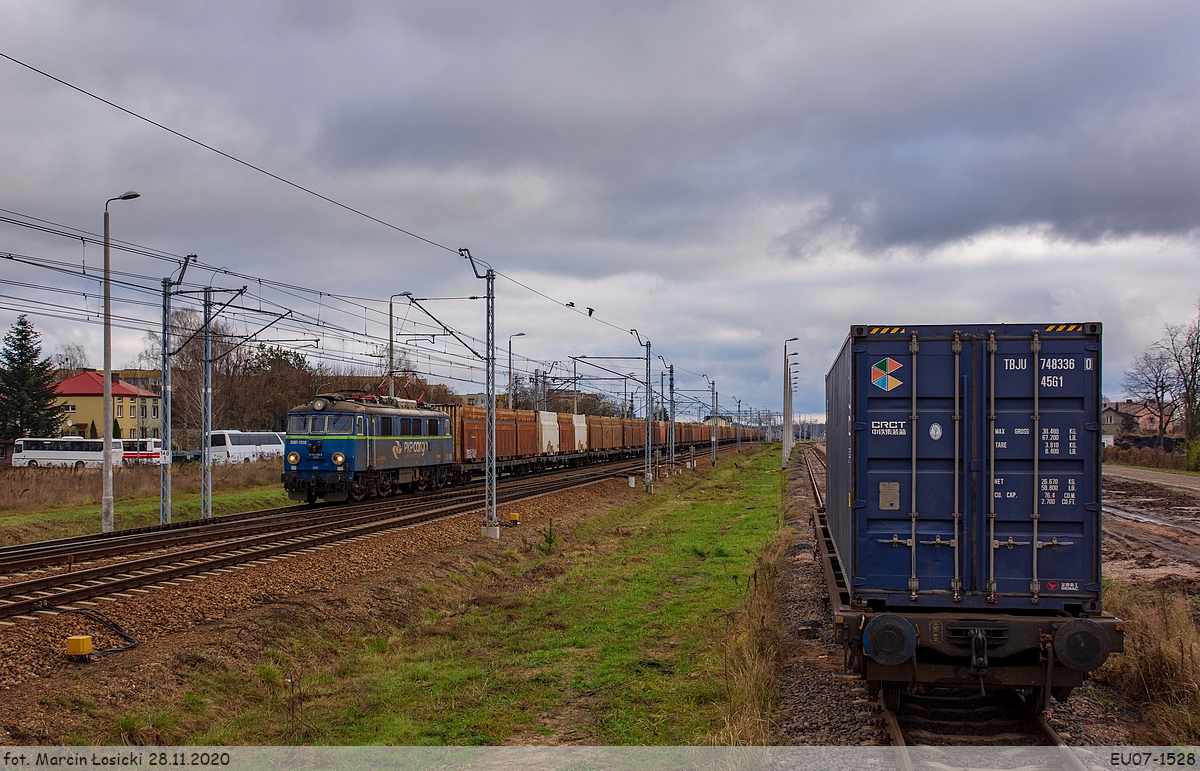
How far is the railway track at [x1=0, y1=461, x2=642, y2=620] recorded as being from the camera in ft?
37.7

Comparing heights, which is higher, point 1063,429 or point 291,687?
point 1063,429

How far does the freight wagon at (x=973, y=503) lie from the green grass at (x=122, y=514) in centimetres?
2092

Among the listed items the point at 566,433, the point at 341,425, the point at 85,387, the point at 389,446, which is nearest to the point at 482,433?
the point at 566,433

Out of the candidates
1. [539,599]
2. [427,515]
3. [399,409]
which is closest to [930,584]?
[539,599]

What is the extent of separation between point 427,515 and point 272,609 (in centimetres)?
1118

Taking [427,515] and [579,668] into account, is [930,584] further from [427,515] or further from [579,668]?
[427,515]

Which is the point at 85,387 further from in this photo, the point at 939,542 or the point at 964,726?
the point at 964,726

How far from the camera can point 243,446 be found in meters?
51.9

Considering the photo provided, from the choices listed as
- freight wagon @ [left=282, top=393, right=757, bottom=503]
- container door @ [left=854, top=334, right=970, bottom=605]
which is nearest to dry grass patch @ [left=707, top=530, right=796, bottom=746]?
container door @ [left=854, top=334, right=970, bottom=605]

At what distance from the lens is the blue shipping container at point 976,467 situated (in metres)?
6.91

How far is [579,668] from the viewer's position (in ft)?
33.5

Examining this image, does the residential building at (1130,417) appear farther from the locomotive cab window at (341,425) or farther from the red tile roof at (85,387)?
the red tile roof at (85,387)

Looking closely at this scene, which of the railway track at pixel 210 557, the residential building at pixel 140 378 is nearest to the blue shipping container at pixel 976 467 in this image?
the railway track at pixel 210 557

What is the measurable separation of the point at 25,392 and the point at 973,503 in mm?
69390
